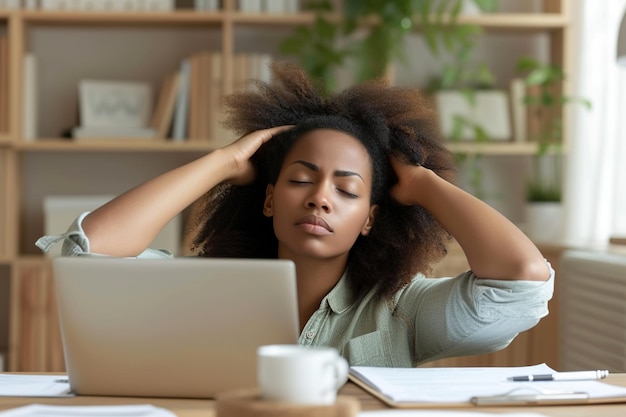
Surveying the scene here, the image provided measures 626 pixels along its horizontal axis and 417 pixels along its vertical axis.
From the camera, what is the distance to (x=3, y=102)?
3396 mm

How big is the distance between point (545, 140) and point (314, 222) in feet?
6.73

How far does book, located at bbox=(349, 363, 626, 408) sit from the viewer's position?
3.79 ft

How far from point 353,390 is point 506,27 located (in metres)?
2.55

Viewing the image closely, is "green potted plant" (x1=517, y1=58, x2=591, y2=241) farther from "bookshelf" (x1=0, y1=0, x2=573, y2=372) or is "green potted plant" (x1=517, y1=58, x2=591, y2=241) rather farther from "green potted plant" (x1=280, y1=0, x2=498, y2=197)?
"green potted plant" (x1=280, y1=0, x2=498, y2=197)

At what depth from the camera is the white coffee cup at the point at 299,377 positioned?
864 millimetres

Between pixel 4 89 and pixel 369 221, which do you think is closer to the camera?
pixel 369 221

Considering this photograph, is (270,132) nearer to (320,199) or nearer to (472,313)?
(320,199)

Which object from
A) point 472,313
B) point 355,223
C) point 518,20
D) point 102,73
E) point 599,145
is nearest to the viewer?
point 472,313

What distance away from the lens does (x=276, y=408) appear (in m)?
0.85

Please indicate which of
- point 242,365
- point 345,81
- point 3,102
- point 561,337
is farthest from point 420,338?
point 3,102

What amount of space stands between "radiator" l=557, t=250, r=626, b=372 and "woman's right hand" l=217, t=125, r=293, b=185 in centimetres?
121

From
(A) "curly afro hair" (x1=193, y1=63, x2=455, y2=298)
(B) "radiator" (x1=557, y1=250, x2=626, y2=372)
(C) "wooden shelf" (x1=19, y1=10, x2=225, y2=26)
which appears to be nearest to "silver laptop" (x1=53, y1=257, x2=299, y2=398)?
(A) "curly afro hair" (x1=193, y1=63, x2=455, y2=298)

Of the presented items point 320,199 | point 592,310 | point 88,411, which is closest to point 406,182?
point 320,199

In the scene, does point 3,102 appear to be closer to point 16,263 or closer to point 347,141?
point 16,263
